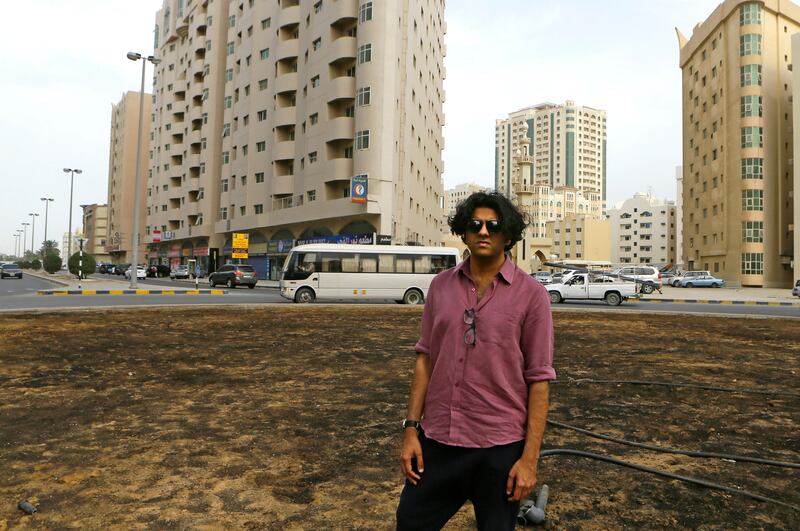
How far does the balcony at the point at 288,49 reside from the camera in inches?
1796

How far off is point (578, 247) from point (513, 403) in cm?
12372

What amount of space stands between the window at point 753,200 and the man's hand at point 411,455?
6416 cm

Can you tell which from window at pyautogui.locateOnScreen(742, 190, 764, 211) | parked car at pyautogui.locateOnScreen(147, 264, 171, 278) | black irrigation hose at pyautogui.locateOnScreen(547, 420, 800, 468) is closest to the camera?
black irrigation hose at pyautogui.locateOnScreen(547, 420, 800, 468)

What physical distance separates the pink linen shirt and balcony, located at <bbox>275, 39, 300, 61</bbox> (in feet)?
158

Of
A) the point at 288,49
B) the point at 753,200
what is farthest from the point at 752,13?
the point at 288,49

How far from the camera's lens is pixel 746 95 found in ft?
182

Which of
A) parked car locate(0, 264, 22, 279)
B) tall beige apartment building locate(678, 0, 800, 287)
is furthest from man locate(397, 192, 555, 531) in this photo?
tall beige apartment building locate(678, 0, 800, 287)

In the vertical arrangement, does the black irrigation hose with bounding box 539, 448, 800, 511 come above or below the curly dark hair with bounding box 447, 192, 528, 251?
Answer: below

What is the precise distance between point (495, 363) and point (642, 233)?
131 m

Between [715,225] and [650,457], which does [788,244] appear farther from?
[650,457]

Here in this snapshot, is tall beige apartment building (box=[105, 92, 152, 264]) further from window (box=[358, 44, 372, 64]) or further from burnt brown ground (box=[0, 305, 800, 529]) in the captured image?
burnt brown ground (box=[0, 305, 800, 529])

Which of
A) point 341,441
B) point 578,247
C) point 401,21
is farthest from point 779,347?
point 578,247

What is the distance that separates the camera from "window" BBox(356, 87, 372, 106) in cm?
3781

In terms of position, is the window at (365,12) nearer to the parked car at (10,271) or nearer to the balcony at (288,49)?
the balcony at (288,49)
